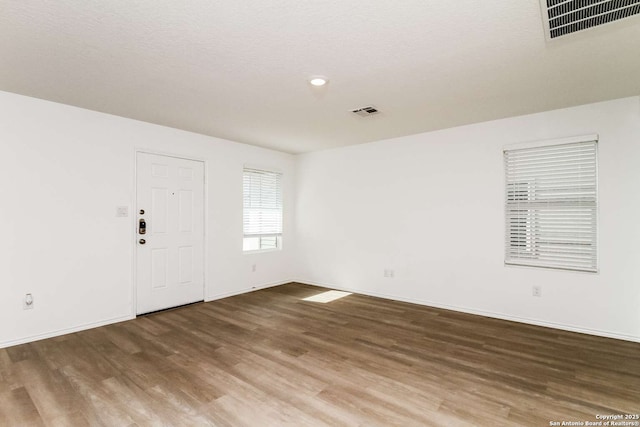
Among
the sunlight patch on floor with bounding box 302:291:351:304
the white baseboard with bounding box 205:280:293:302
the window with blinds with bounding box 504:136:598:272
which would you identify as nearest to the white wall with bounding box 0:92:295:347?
the white baseboard with bounding box 205:280:293:302

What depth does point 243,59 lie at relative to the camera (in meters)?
2.41

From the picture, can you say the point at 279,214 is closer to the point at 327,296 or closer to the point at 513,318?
the point at 327,296

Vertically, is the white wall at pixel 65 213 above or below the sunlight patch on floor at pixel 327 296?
above

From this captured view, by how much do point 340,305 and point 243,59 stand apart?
133 inches

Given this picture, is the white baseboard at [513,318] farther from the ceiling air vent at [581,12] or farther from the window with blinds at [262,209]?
the ceiling air vent at [581,12]

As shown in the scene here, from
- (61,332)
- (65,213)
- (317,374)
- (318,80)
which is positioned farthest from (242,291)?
(318,80)

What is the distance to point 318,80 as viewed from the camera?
273cm

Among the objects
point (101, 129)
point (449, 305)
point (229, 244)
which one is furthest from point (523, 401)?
point (101, 129)

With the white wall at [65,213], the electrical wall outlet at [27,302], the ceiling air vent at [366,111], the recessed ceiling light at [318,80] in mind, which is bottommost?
the electrical wall outlet at [27,302]

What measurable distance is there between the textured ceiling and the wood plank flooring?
244 centimetres

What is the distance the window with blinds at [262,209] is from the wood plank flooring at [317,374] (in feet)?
6.22

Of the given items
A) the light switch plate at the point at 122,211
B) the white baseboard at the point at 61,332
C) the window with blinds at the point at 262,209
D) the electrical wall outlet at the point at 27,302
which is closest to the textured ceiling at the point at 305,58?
the light switch plate at the point at 122,211

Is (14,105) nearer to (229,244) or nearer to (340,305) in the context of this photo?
(229,244)

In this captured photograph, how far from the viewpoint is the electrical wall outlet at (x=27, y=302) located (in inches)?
124
